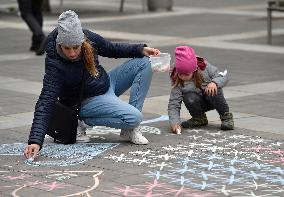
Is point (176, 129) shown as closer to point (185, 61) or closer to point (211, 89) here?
point (211, 89)

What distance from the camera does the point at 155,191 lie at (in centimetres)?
628

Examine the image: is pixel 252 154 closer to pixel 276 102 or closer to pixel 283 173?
pixel 283 173

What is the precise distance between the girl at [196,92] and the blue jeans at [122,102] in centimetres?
41

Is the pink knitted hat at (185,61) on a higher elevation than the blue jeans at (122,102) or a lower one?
higher

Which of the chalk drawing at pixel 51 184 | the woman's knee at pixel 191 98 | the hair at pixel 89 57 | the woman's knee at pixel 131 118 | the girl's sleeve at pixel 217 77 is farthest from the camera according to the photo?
the woman's knee at pixel 191 98

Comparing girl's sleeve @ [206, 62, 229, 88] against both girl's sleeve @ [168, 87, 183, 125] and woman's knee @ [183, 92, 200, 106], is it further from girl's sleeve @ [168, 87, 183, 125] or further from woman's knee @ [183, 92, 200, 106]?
girl's sleeve @ [168, 87, 183, 125]

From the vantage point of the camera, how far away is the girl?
838 centimetres

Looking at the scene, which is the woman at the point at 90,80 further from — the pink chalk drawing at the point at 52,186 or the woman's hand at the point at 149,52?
the pink chalk drawing at the point at 52,186

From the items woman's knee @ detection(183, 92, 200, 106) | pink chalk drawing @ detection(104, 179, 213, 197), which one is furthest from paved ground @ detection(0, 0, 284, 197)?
woman's knee @ detection(183, 92, 200, 106)

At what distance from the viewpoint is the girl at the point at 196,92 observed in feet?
27.5

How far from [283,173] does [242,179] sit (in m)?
0.36

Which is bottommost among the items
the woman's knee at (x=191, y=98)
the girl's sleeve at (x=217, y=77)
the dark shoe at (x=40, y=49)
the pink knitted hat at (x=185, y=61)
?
the dark shoe at (x=40, y=49)

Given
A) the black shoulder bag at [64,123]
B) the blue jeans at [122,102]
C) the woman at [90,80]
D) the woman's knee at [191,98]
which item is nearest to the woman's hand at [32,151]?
the woman at [90,80]

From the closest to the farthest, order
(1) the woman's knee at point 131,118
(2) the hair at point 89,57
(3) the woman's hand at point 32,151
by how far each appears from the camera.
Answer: (3) the woman's hand at point 32,151 → (2) the hair at point 89,57 → (1) the woman's knee at point 131,118
